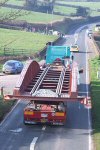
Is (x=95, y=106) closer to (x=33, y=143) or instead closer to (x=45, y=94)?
(x=45, y=94)

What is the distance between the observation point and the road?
749 inches

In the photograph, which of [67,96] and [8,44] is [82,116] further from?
[8,44]

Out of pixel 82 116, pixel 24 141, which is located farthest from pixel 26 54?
pixel 24 141

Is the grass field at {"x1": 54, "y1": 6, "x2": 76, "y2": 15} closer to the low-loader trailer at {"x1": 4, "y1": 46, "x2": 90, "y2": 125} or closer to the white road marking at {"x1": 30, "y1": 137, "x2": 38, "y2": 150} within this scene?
the low-loader trailer at {"x1": 4, "y1": 46, "x2": 90, "y2": 125}

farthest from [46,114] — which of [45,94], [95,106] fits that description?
[95,106]

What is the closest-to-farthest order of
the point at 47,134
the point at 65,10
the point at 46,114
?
the point at 47,134, the point at 46,114, the point at 65,10

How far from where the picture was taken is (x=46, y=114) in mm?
21266

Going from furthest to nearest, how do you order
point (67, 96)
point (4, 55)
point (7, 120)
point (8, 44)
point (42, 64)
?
1. point (8, 44)
2. point (4, 55)
3. point (42, 64)
4. point (7, 120)
5. point (67, 96)

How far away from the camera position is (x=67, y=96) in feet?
69.3

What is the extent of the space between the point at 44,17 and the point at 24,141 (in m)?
106

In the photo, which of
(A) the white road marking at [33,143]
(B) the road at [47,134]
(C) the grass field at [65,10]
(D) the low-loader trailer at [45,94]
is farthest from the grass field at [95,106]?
(C) the grass field at [65,10]

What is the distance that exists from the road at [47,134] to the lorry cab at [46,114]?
364 mm

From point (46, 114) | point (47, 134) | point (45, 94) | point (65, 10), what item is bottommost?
point (47, 134)

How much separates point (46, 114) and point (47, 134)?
1.01m
